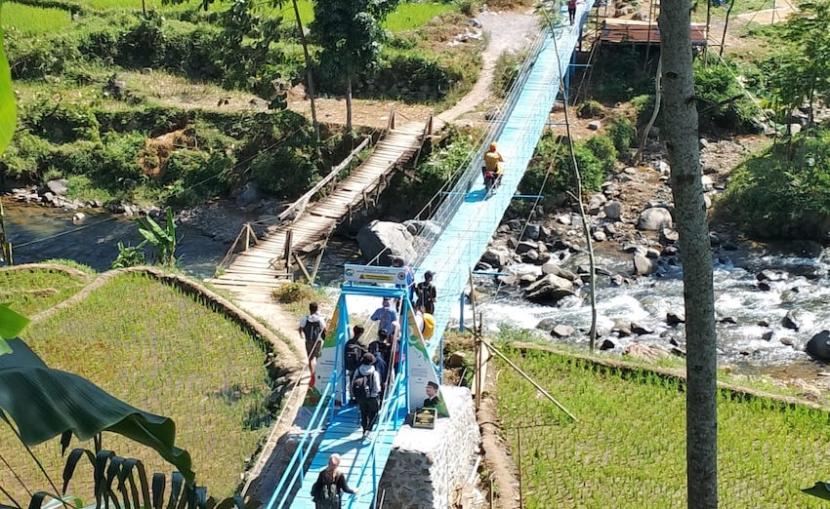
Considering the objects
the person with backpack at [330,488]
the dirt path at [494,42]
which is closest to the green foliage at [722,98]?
the dirt path at [494,42]

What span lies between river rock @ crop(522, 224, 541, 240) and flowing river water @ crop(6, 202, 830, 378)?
41.6 inches

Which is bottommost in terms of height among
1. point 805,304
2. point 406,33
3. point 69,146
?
point 805,304

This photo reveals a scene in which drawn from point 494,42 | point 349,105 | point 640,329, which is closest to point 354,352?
point 640,329

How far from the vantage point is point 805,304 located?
1652 centimetres

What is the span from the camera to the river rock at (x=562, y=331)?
51.0 feet

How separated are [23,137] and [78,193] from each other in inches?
82.7

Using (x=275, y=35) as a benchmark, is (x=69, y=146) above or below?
below

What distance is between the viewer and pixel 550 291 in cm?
1695

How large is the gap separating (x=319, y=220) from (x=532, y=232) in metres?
4.55

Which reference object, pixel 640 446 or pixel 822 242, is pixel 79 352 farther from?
pixel 822 242

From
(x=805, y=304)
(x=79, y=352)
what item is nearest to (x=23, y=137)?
(x=79, y=352)

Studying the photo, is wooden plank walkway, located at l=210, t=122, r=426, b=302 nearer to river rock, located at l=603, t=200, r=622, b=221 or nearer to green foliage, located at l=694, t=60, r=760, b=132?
river rock, located at l=603, t=200, r=622, b=221

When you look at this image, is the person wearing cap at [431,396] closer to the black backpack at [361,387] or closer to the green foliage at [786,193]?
the black backpack at [361,387]

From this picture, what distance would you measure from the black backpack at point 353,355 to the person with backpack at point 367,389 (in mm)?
114
